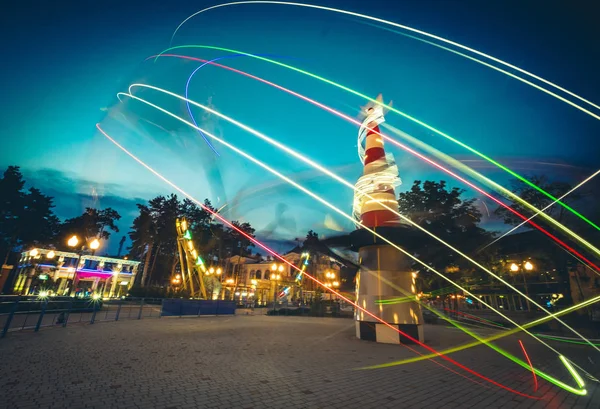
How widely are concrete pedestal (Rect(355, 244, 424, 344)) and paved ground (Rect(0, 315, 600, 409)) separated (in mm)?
1527

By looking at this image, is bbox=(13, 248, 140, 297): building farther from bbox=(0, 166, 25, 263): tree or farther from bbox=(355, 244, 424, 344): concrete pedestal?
bbox=(355, 244, 424, 344): concrete pedestal

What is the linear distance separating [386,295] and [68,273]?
46.3m

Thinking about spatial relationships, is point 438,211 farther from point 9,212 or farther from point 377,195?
point 9,212

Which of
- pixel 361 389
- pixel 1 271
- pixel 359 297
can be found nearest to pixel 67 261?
pixel 1 271

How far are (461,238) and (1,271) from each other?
173 ft

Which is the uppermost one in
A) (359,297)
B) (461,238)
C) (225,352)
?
(461,238)

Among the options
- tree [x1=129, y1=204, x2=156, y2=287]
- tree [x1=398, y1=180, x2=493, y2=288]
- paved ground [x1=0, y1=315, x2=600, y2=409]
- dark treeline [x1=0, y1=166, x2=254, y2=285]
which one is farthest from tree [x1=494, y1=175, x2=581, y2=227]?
tree [x1=129, y1=204, x2=156, y2=287]

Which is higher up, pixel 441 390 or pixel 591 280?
pixel 591 280

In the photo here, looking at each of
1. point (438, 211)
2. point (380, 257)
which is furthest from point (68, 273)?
point (438, 211)

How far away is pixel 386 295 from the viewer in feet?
34.9

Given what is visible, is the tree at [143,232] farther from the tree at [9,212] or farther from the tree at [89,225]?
the tree at [9,212]

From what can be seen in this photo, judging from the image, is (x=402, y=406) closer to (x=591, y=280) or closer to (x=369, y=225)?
(x=369, y=225)

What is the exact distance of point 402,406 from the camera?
4.63m

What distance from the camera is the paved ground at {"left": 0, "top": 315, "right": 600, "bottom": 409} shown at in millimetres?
4480
